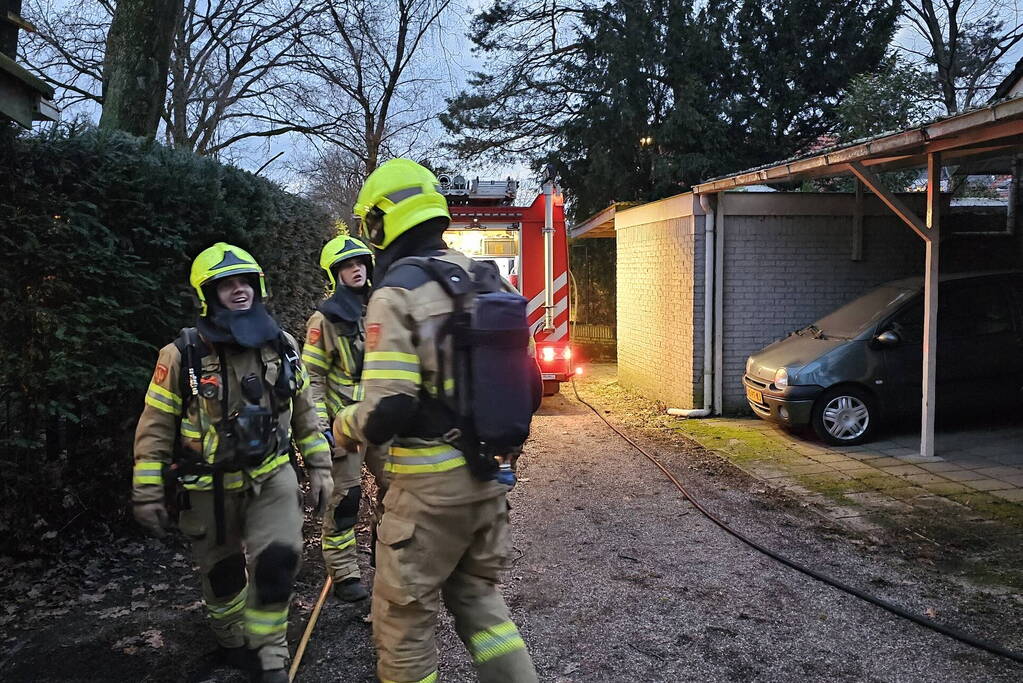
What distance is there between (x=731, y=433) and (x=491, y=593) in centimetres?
650

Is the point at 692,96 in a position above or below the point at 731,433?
above

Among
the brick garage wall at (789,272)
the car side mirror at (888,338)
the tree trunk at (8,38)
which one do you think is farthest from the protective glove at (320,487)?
the brick garage wall at (789,272)

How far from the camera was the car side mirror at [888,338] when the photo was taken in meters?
7.89

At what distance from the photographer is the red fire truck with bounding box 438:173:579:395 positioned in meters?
10.3

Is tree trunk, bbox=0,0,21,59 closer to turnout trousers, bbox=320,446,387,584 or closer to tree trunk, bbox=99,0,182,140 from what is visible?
tree trunk, bbox=99,0,182,140

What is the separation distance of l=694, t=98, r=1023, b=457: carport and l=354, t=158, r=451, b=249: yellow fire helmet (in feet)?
14.5

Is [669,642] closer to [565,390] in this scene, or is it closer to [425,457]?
[425,457]

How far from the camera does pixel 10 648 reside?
380 centimetres

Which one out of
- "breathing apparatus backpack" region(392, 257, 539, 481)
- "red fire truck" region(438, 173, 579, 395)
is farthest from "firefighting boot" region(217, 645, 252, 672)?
"red fire truck" region(438, 173, 579, 395)

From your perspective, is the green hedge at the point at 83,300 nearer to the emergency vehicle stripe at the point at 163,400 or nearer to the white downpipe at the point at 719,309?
the emergency vehicle stripe at the point at 163,400

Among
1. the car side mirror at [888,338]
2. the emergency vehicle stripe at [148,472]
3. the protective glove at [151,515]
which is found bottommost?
the protective glove at [151,515]

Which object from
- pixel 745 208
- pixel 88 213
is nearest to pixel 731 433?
pixel 745 208

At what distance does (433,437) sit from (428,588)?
19.2 inches

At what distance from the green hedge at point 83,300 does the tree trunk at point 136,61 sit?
9.91ft
